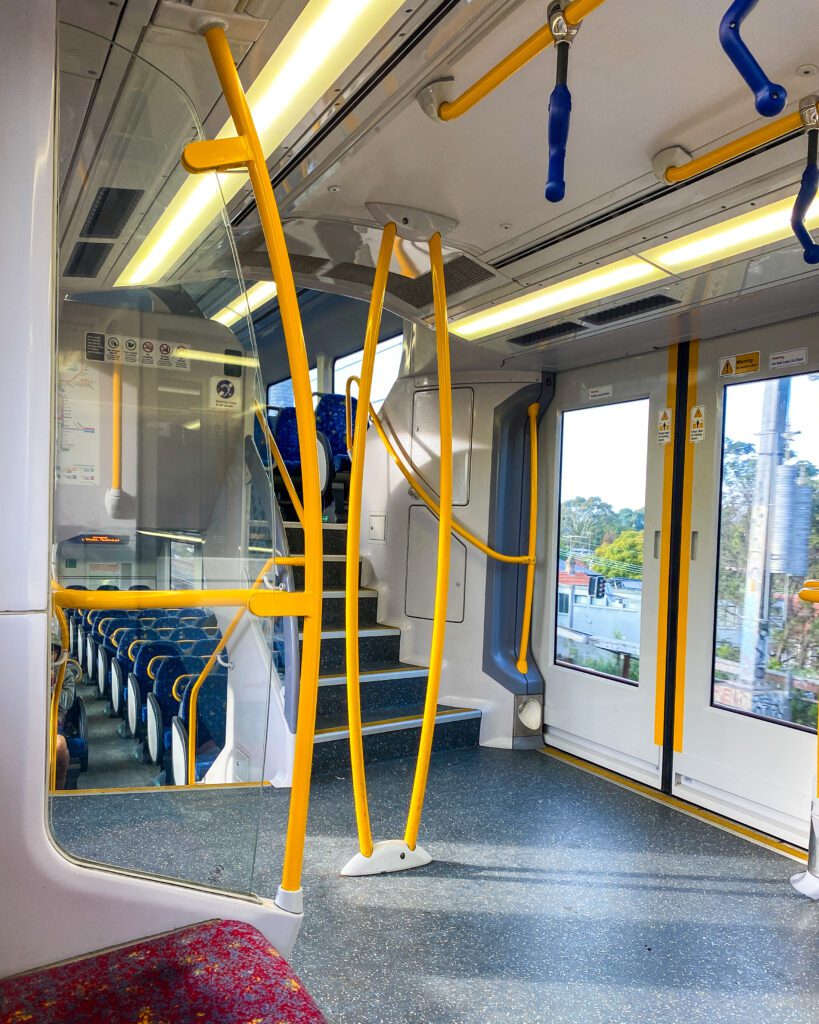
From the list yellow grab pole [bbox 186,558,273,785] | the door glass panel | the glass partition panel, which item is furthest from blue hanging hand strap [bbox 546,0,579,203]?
the door glass panel

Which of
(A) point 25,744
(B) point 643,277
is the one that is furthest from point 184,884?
(B) point 643,277

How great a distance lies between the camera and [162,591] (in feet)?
4.38

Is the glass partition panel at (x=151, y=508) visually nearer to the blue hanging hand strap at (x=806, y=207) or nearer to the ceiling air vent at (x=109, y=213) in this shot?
the ceiling air vent at (x=109, y=213)

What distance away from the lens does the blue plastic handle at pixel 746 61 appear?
1213mm

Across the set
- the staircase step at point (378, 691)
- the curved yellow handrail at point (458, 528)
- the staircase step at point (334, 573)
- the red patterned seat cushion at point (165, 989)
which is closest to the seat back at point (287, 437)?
the staircase step at point (334, 573)

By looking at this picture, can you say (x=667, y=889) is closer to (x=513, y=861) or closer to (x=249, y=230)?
(x=513, y=861)

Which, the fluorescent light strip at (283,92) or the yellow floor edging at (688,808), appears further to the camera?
the yellow floor edging at (688,808)

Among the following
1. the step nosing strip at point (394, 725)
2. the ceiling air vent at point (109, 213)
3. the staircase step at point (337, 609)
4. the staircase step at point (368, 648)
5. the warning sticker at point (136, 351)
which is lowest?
the step nosing strip at point (394, 725)

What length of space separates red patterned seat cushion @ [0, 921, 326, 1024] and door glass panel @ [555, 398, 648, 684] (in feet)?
12.2

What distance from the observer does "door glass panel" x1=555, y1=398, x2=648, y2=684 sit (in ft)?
15.1

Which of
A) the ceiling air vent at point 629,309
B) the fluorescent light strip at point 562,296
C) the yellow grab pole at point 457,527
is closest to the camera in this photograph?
the fluorescent light strip at point 562,296

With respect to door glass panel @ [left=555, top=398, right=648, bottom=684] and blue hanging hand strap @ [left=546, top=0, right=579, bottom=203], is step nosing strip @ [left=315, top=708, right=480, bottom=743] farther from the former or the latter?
blue hanging hand strap @ [left=546, top=0, right=579, bottom=203]

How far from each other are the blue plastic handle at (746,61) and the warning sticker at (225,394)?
3.23 feet

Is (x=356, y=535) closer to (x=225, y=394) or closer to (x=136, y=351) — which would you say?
(x=225, y=394)
